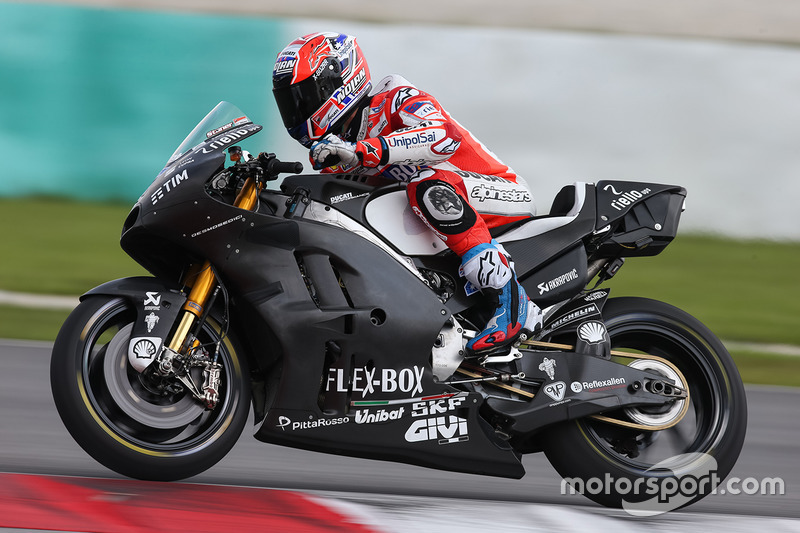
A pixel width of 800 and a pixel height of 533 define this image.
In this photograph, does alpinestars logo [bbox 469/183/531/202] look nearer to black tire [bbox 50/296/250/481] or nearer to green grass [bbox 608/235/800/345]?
black tire [bbox 50/296/250/481]

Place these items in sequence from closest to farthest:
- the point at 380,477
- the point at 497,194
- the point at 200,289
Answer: the point at 200,289, the point at 497,194, the point at 380,477

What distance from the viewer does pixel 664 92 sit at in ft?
33.3

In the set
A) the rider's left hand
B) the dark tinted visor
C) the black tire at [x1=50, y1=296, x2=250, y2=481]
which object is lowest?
the black tire at [x1=50, y1=296, x2=250, y2=481]

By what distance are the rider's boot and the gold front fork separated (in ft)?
2.79

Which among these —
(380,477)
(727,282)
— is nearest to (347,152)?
(380,477)

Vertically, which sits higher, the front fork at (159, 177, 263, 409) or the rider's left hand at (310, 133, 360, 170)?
the rider's left hand at (310, 133, 360, 170)

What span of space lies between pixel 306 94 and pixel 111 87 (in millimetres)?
6793

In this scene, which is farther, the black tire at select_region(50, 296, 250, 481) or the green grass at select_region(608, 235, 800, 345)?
the green grass at select_region(608, 235, 800, 345)

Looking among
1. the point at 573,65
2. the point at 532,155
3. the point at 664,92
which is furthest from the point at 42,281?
the point at 664,92

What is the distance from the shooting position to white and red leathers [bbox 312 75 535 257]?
3.92 metres

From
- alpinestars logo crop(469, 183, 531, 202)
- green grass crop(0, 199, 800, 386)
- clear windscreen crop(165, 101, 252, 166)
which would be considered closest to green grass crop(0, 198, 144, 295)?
green grass crop(0, 199, 800, 386)

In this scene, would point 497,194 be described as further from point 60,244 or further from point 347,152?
point 60,244
